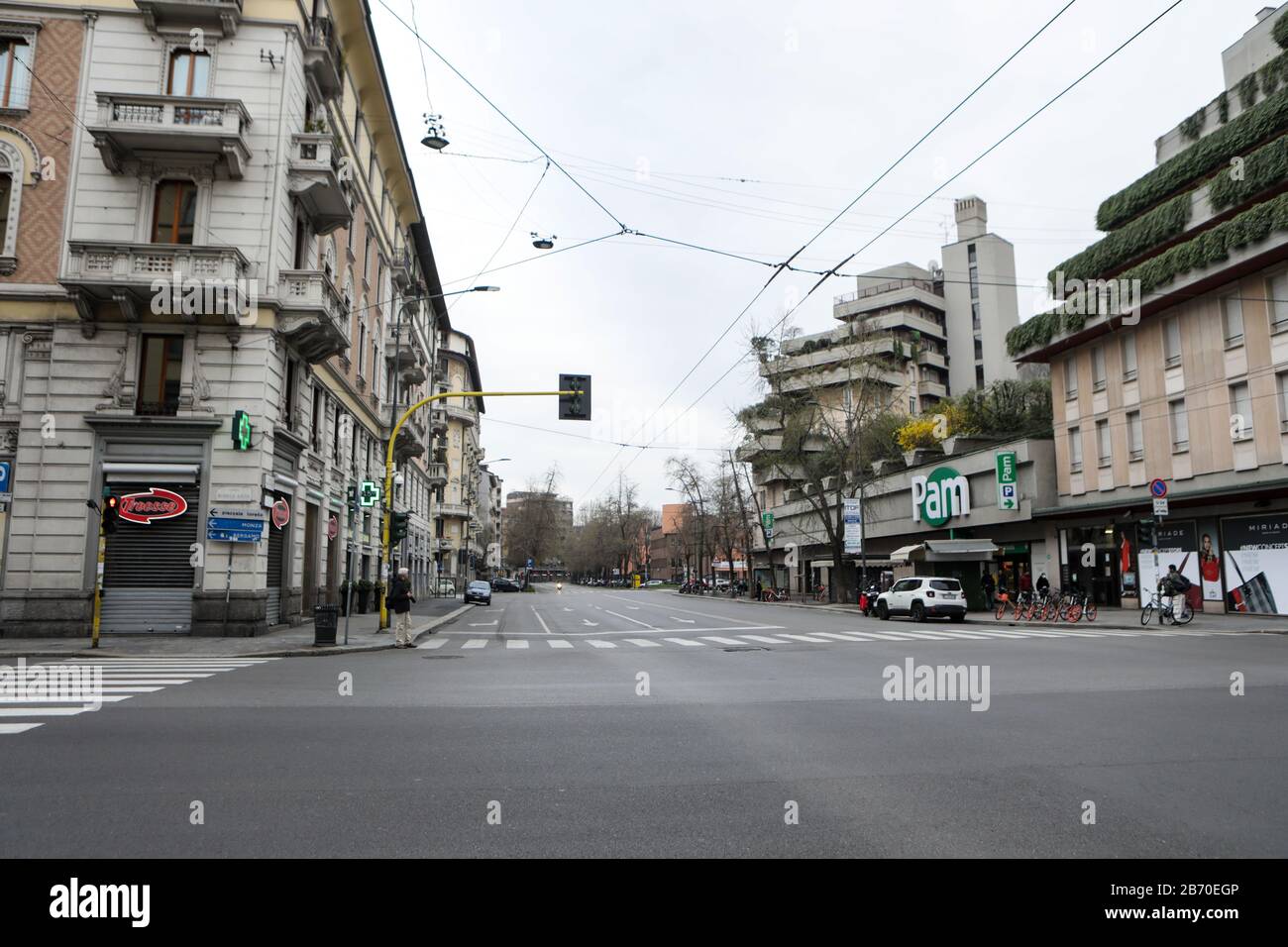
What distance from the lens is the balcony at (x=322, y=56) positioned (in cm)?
2467

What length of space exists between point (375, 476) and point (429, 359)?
1909 centimetres

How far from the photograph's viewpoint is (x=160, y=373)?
72.8 ft

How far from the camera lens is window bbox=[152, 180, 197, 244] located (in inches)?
887

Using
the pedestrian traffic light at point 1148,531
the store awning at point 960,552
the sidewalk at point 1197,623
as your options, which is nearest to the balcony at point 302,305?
the sidewalk at point 1197,623

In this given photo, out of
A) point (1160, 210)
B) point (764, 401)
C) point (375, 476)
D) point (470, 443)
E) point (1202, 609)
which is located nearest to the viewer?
point (1202, 609)

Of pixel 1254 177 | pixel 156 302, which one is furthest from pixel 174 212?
pixel 1254 177

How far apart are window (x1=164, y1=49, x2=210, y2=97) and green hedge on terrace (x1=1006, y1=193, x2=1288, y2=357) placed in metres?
31.0

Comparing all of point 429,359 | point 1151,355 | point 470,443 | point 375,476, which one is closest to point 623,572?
point 470,443

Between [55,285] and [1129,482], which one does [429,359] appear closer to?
[55,285]

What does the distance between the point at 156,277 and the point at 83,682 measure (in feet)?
40.2

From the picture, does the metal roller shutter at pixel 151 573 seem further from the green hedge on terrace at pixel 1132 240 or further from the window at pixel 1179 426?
the green hedge on terrace at pixel 1132 240

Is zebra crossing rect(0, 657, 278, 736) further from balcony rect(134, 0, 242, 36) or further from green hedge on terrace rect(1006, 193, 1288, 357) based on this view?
green hedge on terrace rect(1006, 193, 1288, 357)

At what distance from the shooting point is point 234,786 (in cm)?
627

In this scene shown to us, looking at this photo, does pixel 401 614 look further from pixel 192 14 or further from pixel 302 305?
pixel 192 14
